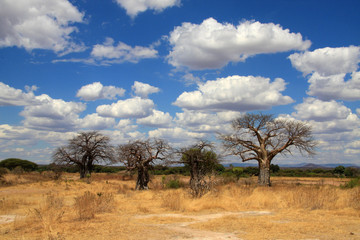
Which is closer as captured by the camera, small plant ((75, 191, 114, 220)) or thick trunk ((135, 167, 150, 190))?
small plant ((75, 191, 114, 220))

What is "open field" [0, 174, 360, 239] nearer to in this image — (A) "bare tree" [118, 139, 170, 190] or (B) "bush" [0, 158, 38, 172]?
(A) "bare tree" [118, 139, 170, 190]

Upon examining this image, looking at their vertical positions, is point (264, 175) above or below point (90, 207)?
above

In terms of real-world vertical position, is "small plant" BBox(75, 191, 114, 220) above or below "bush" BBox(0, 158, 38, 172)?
below

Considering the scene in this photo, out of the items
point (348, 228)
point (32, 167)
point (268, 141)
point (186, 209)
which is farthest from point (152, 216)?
point (32, 167)

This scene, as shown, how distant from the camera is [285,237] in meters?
7.62

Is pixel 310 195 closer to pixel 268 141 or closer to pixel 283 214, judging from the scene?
pixel 283 214

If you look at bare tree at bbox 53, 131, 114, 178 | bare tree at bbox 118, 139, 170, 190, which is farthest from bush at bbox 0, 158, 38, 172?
bare tree at bbox 118, 139, 170, 190

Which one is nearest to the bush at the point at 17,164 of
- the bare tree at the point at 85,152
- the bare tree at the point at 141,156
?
the bare tree at the point at 85,152

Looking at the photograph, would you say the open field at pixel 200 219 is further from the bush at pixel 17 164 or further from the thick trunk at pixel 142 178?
the bush at pixel 17 164

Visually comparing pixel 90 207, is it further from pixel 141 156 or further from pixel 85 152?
pixel 85 152

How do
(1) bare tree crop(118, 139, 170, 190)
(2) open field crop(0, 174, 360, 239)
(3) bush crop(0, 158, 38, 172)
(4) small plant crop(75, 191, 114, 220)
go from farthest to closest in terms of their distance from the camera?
(3) bush crop(0, 158, 38, 172) < (1) bare tree crop(118, 139, 170, 190) < (4) small plant crop(75, 191, 114, 220) < (2) open field crop(0, 174, 360, 239)

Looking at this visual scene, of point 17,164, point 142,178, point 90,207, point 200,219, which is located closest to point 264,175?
point 142,178

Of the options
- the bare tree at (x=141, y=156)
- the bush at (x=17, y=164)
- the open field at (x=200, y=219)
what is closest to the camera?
the open field at (x=200, y=219)

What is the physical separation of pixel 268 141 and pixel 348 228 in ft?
58.2
